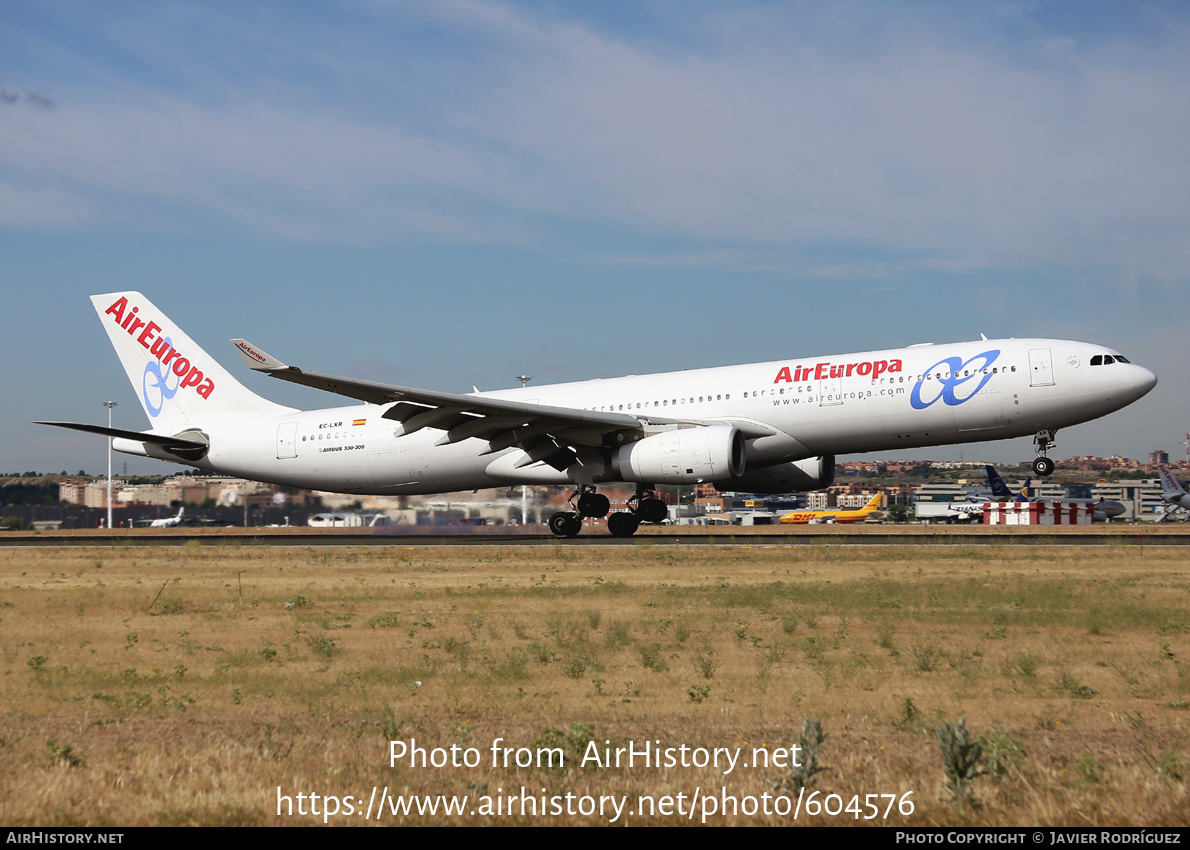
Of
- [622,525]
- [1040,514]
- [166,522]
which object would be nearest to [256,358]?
[622,525]

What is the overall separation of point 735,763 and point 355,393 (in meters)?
21.8

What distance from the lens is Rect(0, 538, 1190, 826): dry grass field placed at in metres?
6.20

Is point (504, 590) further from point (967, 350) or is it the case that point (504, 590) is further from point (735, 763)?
point (967, 350)

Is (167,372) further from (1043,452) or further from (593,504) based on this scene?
(1043,452)

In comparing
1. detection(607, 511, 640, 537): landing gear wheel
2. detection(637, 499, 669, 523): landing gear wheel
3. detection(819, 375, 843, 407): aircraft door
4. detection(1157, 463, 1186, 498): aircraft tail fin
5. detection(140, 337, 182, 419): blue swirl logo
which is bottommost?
detection(607, 511, 640, 537): landing gear wheel

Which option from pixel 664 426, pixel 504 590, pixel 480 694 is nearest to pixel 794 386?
pixel 664 426

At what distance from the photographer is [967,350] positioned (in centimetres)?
2739

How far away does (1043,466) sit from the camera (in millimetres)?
27797

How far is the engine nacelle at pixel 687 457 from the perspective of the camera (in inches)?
1073

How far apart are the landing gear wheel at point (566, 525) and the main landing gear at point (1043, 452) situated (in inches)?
509

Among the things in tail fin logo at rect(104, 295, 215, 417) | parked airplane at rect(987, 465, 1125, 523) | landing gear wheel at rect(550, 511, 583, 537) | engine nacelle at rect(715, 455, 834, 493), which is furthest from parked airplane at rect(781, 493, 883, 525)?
tail fin logo at rect(104, 295, 215, 417)

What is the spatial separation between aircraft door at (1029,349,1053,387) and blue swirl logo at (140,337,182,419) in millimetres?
27186

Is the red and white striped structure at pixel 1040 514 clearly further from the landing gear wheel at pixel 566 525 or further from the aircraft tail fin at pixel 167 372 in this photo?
the aircraft tail fin at pixel 167 372

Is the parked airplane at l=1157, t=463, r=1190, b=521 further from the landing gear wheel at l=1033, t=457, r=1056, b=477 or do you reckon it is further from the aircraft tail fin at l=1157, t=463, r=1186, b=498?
the landing gear wheel at l=1033, t=457, r=1056, b=477
